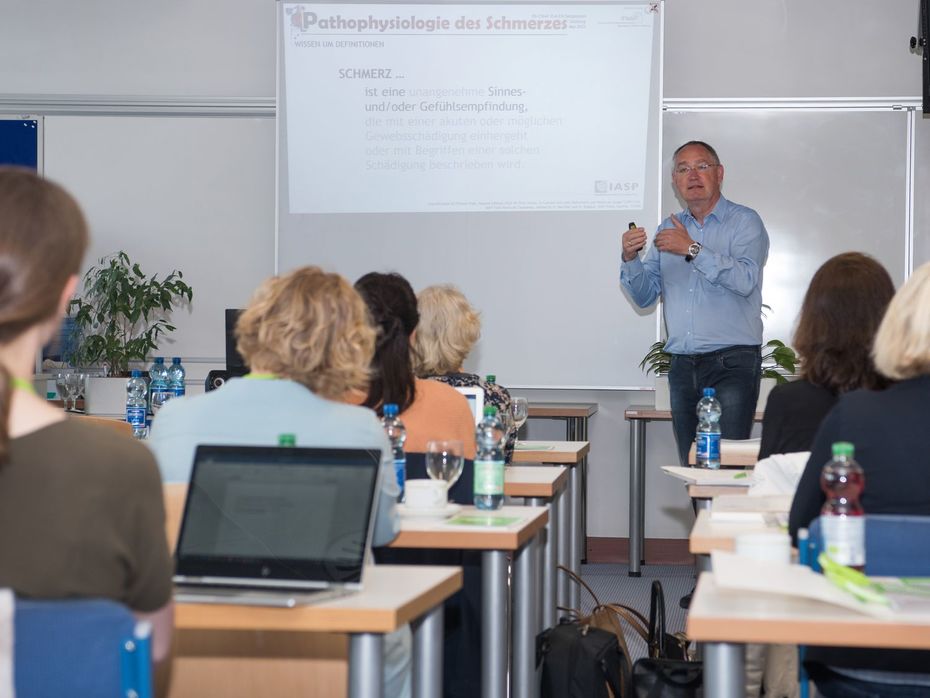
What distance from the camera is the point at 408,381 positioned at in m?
3.10

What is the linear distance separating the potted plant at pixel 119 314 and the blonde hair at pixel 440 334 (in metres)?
2.71

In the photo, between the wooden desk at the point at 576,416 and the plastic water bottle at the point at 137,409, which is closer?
the plastic water bottle at the point at 137,409

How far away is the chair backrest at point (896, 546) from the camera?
1.83 metres

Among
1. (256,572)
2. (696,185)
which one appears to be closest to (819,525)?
(256,572)

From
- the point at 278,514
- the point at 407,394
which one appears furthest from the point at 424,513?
the point at 278,514

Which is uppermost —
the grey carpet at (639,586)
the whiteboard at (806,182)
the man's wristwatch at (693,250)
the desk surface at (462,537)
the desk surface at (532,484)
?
the whiteboard at (806,182)

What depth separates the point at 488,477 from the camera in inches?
110

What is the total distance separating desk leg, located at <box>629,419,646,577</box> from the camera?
236 inches

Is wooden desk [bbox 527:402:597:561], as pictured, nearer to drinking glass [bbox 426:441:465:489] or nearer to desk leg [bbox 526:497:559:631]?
desk leg [bbox 526:497:559:631]

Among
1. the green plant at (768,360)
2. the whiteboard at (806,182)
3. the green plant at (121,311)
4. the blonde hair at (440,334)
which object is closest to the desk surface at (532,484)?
the blonde hair at (440,334)

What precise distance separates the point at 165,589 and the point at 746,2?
5.54m

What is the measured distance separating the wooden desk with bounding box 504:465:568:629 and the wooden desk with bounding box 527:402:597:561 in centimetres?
147

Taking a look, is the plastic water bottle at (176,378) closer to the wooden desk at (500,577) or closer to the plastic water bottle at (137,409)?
the plastic water bottle at (137,409)

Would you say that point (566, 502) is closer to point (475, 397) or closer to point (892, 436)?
point (475, 397)
